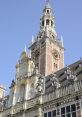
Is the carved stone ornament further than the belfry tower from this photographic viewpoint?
Yes

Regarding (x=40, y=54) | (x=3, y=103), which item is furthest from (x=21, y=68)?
(x=40, y=54)

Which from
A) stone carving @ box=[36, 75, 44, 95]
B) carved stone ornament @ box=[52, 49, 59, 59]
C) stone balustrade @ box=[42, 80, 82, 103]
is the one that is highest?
carved stone ornament @ box=[52, 49, 59, 59]

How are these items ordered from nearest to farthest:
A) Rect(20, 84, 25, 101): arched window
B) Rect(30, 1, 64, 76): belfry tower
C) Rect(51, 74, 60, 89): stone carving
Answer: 1. Rect(51, 74, 60, 89): stone carving
2. Rect(20, 84, 25, 101): arched window
3. Rect(30, 1, 64, 76): belfry tower

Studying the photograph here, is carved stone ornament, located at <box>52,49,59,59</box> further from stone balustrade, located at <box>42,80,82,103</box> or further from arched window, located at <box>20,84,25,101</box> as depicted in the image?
stone balustrade, located at <box>42,80,82,103</box>

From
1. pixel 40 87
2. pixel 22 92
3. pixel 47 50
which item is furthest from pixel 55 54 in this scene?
pixel 40 87

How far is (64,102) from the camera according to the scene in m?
34.1

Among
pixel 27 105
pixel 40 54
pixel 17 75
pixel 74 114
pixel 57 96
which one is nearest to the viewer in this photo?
pixel 74 114

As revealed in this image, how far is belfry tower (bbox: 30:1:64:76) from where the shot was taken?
61.9 metres

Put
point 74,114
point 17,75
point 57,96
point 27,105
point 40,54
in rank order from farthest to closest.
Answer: point 40,54
point 17,75
point 27,105
point 57,96
point 74,114

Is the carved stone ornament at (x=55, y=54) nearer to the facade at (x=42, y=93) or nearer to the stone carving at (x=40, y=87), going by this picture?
the facade at (x=42, y=93)

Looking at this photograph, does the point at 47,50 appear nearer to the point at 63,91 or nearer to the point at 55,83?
the point at 55,83

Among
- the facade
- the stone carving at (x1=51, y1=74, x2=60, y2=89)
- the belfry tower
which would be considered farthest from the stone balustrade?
the belfry tower

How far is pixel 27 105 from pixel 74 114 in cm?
934

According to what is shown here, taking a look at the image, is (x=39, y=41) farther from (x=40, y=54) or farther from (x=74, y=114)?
(x=74, y=114)
